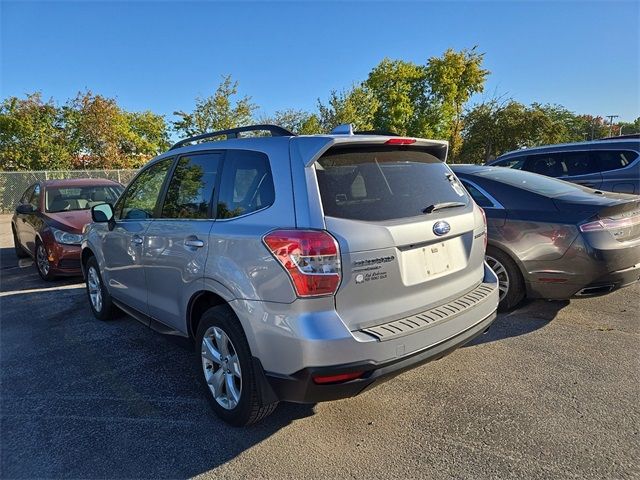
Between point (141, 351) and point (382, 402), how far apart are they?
2.34m

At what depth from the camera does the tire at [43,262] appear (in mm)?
6660

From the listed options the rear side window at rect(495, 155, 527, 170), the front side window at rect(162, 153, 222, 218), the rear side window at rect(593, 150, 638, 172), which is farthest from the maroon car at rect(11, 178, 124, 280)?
the rear side window at rect(593, 150, 638, 172)

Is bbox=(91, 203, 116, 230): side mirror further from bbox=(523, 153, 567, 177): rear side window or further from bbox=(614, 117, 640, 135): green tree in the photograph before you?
bbox=(614, 117, 640, 135): green tree

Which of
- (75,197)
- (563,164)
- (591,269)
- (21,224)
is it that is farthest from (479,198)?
(21,224)

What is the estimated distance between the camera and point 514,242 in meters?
4.37

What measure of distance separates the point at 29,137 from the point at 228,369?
25.9 metres

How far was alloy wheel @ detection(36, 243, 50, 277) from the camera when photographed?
6679mm

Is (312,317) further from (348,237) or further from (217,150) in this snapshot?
(217,150)

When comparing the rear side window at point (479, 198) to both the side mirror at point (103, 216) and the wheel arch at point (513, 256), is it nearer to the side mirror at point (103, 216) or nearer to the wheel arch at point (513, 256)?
the wheel arch at point (513, 256)

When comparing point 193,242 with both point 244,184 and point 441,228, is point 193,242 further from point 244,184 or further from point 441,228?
point 441,228

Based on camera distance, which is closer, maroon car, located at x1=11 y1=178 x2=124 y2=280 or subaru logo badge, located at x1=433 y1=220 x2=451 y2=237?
subaru logo badge, located at x1=433 y1=220 x2=451 y2=237

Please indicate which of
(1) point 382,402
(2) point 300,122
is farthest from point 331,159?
(2) point 300,122

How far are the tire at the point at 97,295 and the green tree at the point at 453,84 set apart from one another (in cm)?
3359

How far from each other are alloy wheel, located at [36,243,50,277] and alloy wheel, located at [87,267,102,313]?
1981 mm
